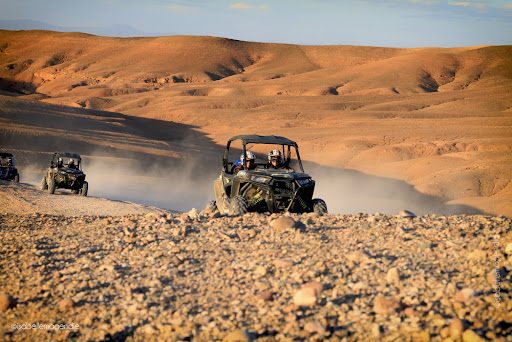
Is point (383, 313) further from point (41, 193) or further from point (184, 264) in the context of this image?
point (41, 193)

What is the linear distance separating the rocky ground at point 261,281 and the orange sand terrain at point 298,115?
16031 millimetres

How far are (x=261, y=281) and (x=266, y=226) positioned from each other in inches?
107

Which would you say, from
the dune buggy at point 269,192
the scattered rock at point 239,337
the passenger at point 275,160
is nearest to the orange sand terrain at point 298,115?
the passenger at point 275,160

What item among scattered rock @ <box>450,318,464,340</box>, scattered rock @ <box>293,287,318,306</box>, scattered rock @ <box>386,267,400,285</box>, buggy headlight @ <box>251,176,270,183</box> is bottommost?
scattered rock @ <box>293,287,318,306</box>

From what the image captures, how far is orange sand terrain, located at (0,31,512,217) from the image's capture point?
3151 centimetres

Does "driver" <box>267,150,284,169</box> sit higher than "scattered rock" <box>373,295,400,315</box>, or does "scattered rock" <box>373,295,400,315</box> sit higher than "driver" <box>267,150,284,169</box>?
"driver" <box>267,150,284,169</box>

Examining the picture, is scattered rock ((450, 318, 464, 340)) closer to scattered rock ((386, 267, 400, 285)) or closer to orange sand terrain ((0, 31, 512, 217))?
scattered rock ((386, 267, 400, 285))

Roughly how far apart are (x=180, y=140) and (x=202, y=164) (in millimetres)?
16201

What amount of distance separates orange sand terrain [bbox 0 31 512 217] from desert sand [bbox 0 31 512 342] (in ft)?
0.84

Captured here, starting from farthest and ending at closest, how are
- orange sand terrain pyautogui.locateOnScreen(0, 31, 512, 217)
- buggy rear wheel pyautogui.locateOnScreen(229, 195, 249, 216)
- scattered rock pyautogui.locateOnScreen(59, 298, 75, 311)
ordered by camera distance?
1. orange sand terrain pyautogui.locateOnScreen(0, 31, 512, 217)
2. buggy rear wheel pyautogui.locateOnScreen(229, 195, 249, 216)
3. scattered rock pyautogui.locateOnScreen(59, 298, 75, 311)

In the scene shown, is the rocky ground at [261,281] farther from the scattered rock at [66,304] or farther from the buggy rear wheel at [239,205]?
the buggy rear wheel at [239,205]

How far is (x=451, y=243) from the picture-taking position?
805 centimetres

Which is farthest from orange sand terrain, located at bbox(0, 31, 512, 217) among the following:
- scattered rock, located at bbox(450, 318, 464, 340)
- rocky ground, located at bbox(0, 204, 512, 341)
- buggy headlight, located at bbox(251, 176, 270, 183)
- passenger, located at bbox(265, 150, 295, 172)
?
scattered rock, located at bbox(450, 318, 464, 340)

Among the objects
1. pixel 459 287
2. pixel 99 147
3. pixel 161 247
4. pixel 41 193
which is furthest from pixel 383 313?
pixel 99 147
